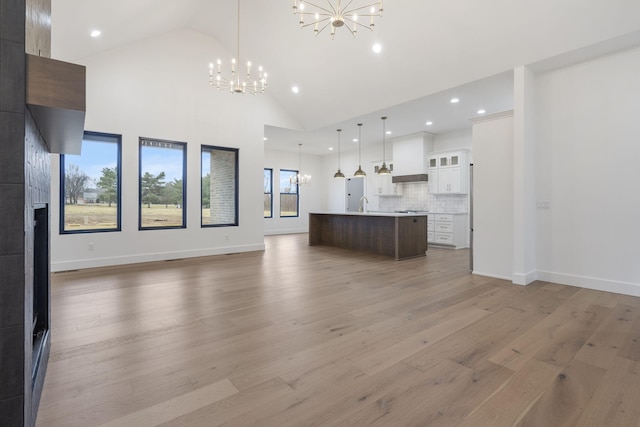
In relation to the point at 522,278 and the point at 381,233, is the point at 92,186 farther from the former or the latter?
the point at 522,278

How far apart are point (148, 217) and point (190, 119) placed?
231 cm

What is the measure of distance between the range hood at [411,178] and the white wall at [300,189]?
4.13m

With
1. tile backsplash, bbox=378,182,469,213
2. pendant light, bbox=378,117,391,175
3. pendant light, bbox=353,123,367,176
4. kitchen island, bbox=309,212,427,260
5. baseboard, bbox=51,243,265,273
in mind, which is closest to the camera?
baseboard, bbox=51,243,265,273

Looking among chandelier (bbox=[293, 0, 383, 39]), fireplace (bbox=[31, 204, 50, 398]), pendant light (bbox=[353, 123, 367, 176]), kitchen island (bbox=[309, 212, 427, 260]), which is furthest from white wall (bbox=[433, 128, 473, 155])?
fireplace (bbox=[31, 204, 50, 398])

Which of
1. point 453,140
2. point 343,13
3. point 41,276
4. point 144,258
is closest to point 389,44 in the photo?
point 343,13

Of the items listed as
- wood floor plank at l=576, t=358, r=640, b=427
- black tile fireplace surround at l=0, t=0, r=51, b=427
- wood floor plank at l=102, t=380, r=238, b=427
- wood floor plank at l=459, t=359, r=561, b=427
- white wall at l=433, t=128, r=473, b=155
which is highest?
white wall at l=433, t=128, r=473, b=155

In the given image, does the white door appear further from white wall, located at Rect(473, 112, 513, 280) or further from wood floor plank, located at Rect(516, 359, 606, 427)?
wood floor plank, located at Rect(516, 359, 606, 427)

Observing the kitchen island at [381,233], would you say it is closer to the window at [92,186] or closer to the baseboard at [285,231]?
the baseboard at [285,231]

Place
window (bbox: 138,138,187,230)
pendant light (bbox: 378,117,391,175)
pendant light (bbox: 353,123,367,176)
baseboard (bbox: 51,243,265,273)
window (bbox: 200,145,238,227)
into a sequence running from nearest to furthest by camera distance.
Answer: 1. baseboard (bbox: 51,243,265,273)
2. window (bbox: 138,138,187,230)
3. window (bbox: 200,145,238,227)
4. pendant light (bbox: 378,117,391,175)
5. pendant light (bbox: 353,123,367,176)

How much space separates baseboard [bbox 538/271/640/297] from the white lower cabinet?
3.61 m

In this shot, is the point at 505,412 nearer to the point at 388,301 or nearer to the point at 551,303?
the point at 388,301

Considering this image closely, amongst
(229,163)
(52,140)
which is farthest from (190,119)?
(52,140)

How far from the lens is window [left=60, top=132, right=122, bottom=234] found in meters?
5.55

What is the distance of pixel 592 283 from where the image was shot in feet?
14.3
